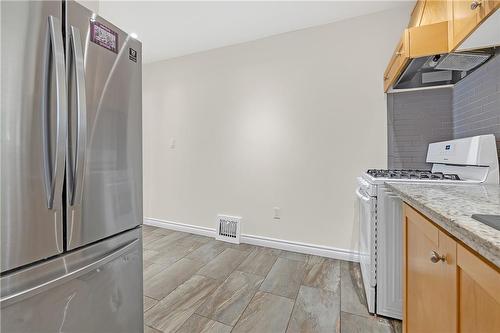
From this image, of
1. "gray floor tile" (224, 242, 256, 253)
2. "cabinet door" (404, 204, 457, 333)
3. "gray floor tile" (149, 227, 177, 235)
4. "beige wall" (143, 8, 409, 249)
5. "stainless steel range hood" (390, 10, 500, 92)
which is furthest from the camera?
"gray floor tile" (149, 227, 177, 235)

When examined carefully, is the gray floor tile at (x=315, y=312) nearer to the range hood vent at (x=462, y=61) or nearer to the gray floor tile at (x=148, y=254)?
the gray floor tile at (x=148, y=254)

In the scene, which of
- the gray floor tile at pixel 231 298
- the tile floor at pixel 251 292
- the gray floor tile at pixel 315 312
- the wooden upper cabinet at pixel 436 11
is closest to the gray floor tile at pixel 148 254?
the tile floor at pixel 251 292

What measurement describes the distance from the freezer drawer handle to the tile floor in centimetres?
70

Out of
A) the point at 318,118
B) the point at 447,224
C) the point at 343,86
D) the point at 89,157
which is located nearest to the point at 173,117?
the point at 318,118

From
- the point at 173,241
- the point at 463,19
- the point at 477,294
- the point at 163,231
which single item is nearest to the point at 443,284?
the point at 477,294

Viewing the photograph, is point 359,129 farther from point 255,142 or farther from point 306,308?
point 306,308

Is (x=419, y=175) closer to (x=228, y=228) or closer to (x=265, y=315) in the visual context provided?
(x=265, y=315)

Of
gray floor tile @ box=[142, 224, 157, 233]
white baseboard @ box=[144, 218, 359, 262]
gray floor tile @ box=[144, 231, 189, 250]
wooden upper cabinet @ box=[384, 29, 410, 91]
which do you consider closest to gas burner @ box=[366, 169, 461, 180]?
wooden upper cabinet @ box=[384, 29, 410, 91]

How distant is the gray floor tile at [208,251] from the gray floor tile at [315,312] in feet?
3.43

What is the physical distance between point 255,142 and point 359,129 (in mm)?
1145

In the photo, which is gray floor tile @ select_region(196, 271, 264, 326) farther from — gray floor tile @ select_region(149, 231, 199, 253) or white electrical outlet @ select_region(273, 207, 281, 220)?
gray floor tile @ select_region(149, 231, 199, 253)

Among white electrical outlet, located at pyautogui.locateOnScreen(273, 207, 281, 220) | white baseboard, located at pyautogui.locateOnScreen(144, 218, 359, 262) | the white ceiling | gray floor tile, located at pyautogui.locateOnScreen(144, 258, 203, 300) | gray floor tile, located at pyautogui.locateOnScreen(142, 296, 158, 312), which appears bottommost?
gray floor tile, located at pyautogui.locateOnScreen(142, 296, 158, 312)

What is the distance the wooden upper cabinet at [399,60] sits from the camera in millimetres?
1460

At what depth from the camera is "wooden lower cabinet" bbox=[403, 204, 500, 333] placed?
1.65 feet
